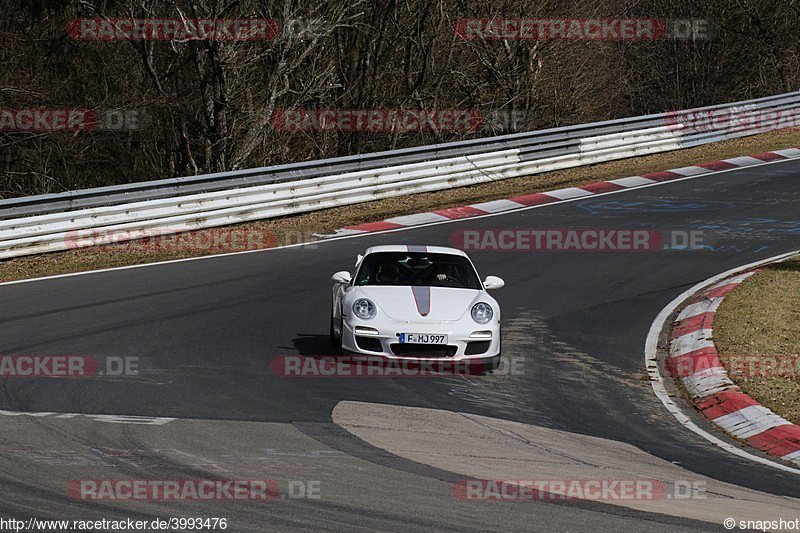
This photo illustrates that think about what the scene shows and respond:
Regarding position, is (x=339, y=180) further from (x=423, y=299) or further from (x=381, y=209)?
(x=423, y=299)

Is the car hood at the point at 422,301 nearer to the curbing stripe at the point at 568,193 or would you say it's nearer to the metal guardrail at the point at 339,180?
the metal guardrail at the point at 339,180

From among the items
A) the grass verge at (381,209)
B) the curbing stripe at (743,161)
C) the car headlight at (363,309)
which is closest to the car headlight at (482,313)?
the car headlight at (363,309)

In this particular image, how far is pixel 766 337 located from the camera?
40.0ft

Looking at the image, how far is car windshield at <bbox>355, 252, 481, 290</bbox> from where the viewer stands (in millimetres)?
11695

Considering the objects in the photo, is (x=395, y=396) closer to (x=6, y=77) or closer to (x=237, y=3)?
(x=237, y=3)

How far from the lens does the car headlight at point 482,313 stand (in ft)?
35.6

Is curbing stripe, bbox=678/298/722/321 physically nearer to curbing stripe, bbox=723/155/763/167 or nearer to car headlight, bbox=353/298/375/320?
car headlight, bbox=353/298/375/320

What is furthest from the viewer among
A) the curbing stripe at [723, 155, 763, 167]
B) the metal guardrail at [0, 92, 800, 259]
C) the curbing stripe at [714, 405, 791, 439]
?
the curbing stripe at [723, 155, 763, 167]

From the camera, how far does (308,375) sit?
10.4 m

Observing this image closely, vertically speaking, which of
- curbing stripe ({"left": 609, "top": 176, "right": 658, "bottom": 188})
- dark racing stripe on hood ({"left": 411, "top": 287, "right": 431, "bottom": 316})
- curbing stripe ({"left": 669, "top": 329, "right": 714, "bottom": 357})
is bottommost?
curbing stripe ({"left": 669, "top": 329, "right": 714, "bottom": 357})

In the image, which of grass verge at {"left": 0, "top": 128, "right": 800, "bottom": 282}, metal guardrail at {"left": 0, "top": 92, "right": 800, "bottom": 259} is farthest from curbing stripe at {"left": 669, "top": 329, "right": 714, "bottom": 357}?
metal guardrail at {"left": 0, "top": 92, "right": 800, "bottom": 259}

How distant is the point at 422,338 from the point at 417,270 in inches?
61.9

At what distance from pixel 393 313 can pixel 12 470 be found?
4912 millimetres

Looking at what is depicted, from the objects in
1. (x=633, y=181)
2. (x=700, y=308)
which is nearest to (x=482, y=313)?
(x=700, y=308)
